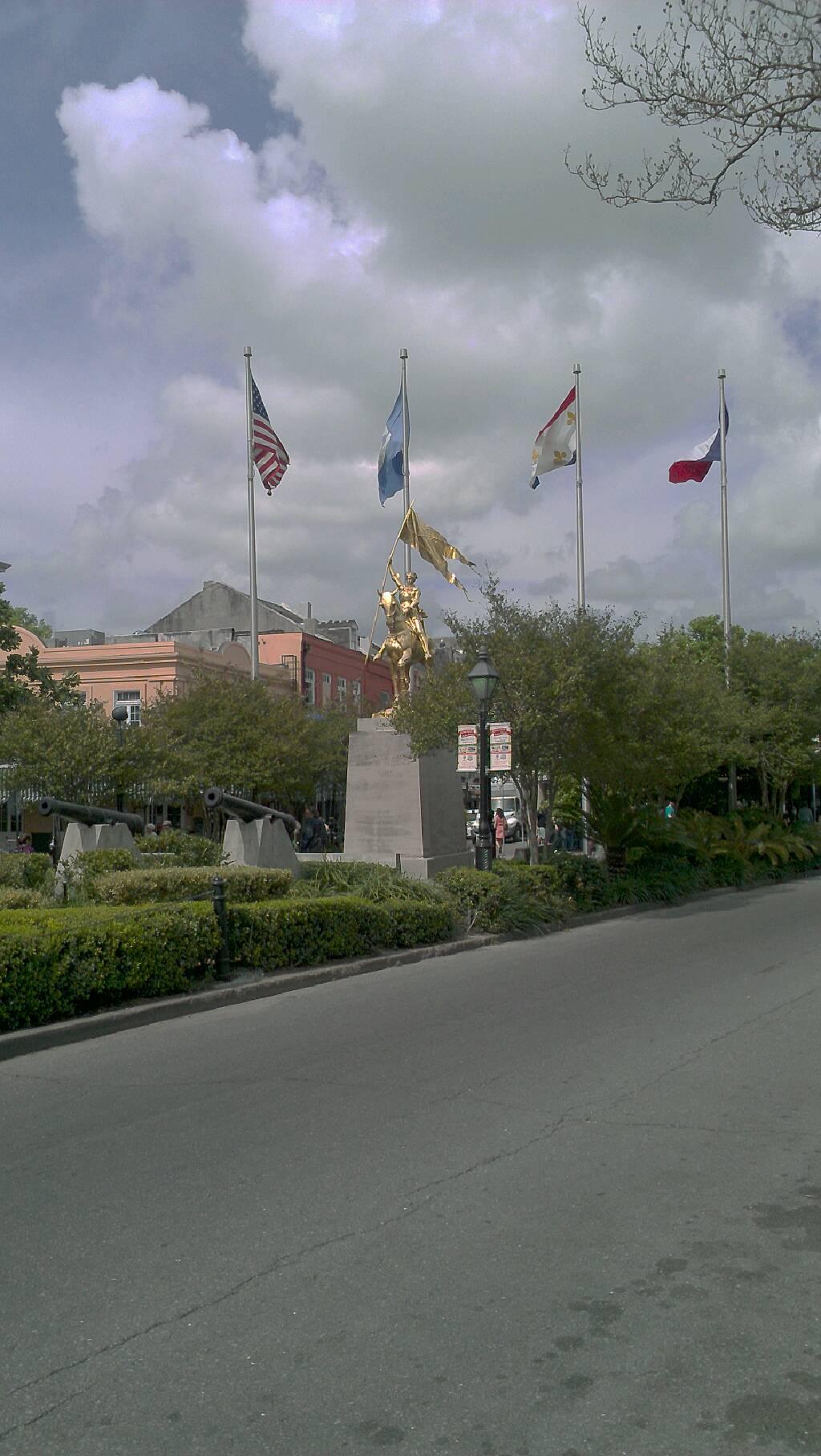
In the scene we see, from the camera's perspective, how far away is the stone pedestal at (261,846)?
60.7 ft

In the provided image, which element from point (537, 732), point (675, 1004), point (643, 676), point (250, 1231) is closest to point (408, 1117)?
point (250, 1231)

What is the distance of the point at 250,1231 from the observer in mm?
5332

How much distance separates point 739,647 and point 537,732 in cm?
1520

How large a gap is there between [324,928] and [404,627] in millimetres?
10215

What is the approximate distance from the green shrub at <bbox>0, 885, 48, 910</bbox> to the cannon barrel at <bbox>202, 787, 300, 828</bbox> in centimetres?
400

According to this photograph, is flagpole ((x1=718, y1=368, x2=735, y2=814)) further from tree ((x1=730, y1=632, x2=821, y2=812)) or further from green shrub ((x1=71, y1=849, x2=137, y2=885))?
green shrub ((x1=71, y1=849, x2=137, y2=885))

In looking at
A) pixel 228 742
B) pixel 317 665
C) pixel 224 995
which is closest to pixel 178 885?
pixel 224 995

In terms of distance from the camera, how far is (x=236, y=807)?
18266mm

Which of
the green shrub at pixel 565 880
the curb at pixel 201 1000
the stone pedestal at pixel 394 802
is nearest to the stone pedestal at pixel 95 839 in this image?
the stone pedestal at pixel 394 802

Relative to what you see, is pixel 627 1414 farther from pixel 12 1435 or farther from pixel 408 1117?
pixel 408 1117

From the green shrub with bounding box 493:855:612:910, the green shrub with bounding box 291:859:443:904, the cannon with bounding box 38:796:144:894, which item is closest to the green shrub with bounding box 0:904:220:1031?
the green shrub with bounding box 291:859:443:904

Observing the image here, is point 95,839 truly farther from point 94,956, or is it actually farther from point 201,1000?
point 94,956

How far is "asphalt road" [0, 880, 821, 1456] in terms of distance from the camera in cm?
378

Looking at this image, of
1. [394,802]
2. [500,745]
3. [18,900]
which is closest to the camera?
[18,900]
